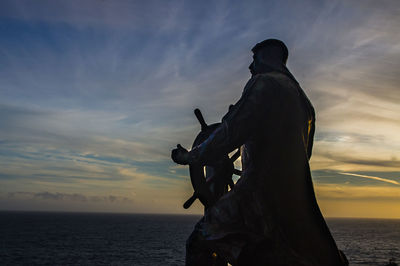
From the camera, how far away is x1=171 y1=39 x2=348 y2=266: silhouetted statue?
246 centimetres

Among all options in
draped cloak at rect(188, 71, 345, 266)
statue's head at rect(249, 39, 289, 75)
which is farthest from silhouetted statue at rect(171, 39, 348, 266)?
statue's head at rect(249, 39, 289, 75)

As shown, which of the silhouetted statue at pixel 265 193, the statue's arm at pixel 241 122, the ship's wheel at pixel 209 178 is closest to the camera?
the silhouetted statue at pixel 265 193

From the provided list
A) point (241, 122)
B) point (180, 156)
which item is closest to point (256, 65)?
point (241, 122)

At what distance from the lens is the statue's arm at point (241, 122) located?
8.54 feet

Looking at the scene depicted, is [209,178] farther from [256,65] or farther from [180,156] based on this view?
[256,65]

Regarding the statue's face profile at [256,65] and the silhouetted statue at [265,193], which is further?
the statue's face profile at [256,65]

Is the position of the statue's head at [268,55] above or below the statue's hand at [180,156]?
above

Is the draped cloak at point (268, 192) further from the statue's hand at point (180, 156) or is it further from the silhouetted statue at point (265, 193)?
the statue's hand at point (180, 156)

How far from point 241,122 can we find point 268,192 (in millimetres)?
551

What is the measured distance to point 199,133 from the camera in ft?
10.5

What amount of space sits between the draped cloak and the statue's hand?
13 cm

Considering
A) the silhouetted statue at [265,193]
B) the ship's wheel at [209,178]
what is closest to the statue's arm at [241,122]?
the silhouetted statue at [265,193]

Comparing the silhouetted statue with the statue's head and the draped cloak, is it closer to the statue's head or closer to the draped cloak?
the draped cloak

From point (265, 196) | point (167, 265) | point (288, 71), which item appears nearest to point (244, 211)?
point (265, 196)
